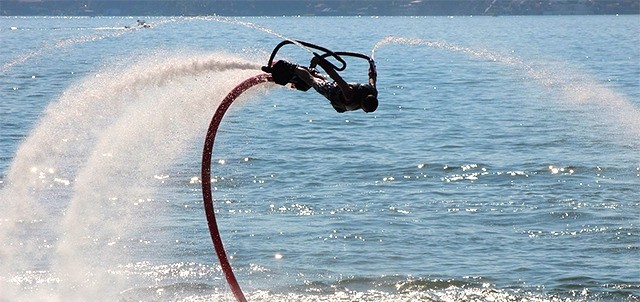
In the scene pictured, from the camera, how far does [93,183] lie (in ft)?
113

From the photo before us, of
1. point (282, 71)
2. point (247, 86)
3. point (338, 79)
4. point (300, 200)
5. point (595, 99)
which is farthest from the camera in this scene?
point (595, 99)

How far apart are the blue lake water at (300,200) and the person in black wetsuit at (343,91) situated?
4.66ft

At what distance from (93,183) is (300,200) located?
19.9 ft

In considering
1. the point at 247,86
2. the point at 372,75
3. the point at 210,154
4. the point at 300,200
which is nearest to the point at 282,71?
the point at 372,75

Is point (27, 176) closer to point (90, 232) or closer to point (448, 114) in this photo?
point (90, 232)

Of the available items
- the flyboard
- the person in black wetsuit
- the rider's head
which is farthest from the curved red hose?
the rider's head

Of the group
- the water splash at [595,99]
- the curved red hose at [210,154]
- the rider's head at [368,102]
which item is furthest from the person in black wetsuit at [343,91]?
the water splash at [595,99]

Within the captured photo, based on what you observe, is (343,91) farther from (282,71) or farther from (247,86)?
(247,86)

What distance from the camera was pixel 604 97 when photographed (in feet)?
204

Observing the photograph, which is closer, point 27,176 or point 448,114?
point 27,176

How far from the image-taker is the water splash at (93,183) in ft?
70.7

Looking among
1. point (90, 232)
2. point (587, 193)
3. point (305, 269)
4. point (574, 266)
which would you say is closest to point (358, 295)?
point (305, 269)

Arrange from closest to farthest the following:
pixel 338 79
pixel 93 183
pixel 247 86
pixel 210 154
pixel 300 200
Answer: pixel 338 79
pixel 247 86
pixel 210 154
pixel 300 200
pixel 93 183

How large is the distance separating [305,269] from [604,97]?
39.8m
